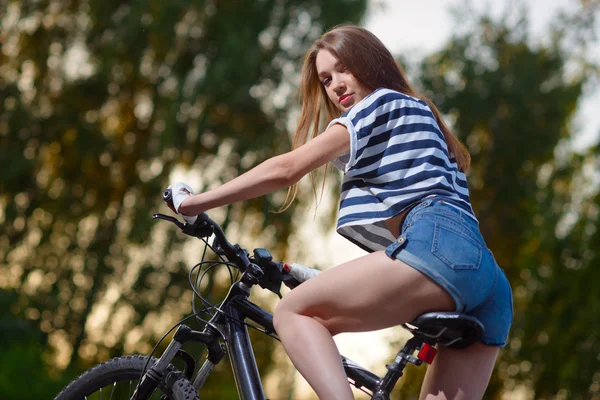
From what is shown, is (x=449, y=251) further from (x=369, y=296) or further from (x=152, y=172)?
(x=152, y=172)

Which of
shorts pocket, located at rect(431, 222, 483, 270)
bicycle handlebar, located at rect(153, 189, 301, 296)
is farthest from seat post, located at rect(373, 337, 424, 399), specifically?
bicycle handlebar, located at rect(153, 189, 301, 296)

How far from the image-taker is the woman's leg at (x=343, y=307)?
1.99 meters

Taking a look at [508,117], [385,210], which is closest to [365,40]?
[385,210]

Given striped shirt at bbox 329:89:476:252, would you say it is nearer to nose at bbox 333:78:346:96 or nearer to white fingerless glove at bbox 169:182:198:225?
nose at bbox 333:78:346:96

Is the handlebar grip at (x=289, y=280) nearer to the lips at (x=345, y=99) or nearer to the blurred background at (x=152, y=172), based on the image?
the lips at (x=345, y=99)

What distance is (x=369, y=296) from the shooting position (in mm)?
2002

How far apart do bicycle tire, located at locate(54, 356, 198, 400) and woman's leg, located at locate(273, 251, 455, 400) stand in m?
0.45

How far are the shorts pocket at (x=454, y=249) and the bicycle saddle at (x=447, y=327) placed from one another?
0.41ft

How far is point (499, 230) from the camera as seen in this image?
17203mm

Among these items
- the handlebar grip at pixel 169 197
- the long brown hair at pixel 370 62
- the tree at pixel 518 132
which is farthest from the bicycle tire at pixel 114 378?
the tree at pixel 518 132

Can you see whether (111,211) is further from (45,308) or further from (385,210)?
(385,210)

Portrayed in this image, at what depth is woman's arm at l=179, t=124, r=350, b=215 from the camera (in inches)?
84.0

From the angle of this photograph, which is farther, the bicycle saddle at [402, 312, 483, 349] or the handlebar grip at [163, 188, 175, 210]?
the handlebar grip at [163, 188, 175, 210]

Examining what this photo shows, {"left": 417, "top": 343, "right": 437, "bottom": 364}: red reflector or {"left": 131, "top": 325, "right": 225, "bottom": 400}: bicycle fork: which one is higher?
{"left": 131, "top": 325, "right": 225, "bottom": 400}: bicycle fork
